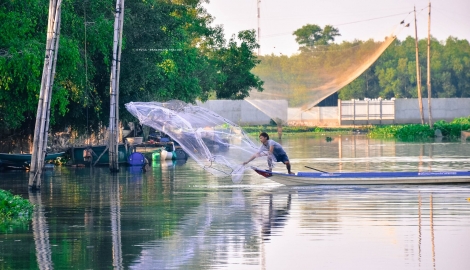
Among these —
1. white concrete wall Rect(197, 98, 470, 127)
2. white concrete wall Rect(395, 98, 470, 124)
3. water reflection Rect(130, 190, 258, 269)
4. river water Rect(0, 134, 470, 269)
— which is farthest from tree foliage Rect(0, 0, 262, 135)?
white concrete wall Rect(395, 98, 470, 124)

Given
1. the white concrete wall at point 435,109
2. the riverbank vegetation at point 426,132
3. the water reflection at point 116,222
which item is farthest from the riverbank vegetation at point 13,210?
the white concrete wall at point 435,109

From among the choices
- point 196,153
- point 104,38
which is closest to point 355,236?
point 196,153

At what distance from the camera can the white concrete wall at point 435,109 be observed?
3509 inches

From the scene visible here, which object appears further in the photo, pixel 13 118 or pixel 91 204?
pixel 13 118

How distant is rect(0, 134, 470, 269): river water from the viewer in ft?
43.9

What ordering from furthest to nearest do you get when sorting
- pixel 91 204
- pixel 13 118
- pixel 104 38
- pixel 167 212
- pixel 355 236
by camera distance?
1. pixel 104 38
2. pixel 13 118
3. pixel 91 204
4. pixel 167 212
5. pixel 355 236

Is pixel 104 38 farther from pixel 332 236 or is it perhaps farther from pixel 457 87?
pixel 457 87

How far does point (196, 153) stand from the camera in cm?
2528

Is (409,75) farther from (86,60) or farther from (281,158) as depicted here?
(281,158)

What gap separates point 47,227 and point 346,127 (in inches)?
2774

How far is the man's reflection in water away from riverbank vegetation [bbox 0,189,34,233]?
15.7ft

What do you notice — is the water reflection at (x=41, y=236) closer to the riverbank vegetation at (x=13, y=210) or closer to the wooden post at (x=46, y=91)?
the riverbank vegetation at (x=13, y=210)

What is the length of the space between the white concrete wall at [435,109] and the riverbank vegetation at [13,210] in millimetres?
72401

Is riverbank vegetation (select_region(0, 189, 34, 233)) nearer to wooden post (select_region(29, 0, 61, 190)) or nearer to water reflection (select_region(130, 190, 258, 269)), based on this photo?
water reflection (select_region(130, 190, 258, 269))
